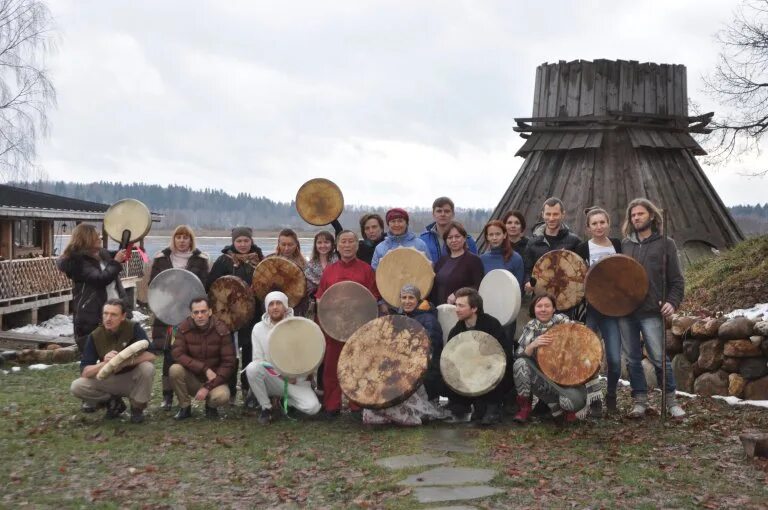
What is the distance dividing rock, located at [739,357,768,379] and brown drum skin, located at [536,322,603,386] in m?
1.98

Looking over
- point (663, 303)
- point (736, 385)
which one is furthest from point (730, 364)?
point (663, 303)

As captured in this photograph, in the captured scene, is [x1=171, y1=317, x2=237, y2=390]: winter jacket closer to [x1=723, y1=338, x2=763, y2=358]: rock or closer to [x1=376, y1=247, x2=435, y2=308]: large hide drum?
[x1=376, y1=247, x2=435, y2=308]: large hide drum

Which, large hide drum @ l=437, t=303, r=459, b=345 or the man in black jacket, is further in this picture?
large hide drum @ l=437, t=303, r=459, b=345

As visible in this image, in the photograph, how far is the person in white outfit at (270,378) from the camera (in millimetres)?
7441

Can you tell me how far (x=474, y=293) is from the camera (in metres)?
7.11

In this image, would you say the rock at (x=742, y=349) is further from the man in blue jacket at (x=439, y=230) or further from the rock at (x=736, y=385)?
the man in blue jacket at (x=439, y=230)

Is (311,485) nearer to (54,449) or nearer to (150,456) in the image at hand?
(150,456)

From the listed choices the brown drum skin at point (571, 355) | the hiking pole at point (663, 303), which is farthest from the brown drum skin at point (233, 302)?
the hiking pole at point (663, 303)

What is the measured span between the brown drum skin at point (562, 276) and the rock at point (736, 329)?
66.8 inches

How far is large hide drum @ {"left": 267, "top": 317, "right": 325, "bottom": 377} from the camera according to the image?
23.9 feet

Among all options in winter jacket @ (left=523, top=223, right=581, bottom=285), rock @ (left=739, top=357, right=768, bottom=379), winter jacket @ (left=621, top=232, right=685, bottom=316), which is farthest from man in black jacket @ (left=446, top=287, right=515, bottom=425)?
rock @ (left=739, top=357, right=768, bottom=379)

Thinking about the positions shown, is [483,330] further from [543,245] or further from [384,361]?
[543,245]

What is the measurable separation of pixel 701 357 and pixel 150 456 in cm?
536

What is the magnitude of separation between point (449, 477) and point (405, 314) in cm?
211
